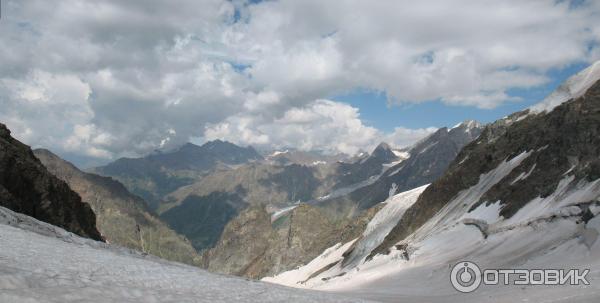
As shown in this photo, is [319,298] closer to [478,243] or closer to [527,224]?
[527,224]

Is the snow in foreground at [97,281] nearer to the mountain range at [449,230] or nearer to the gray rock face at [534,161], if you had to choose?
the mountain range at [449,230]

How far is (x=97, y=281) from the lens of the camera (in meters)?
14.3

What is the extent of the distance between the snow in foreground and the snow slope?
10.1m

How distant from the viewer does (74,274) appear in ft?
48.3

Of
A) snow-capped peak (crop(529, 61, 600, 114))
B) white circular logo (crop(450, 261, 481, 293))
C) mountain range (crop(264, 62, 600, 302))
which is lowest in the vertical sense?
white circular logo (crop(450, 261, 481, 293))

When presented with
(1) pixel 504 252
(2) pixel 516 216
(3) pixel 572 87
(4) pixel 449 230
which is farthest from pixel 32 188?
(3) pixel 572 87

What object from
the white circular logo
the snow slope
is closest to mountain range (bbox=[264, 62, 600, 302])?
the snow slope

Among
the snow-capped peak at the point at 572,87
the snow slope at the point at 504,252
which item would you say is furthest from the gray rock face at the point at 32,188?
the snow-capped peak at the point at 572,87

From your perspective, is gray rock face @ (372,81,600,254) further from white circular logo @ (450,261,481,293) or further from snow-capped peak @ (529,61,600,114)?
white circular logo @ (450,261,481,293)

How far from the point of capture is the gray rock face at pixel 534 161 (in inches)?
1757

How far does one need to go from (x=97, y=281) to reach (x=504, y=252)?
93.8 ft

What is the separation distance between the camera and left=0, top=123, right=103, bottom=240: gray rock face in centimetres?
5369

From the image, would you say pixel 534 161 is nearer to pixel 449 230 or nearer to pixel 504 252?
pixel 449 230

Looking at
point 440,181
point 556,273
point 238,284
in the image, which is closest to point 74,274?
point 238,284
